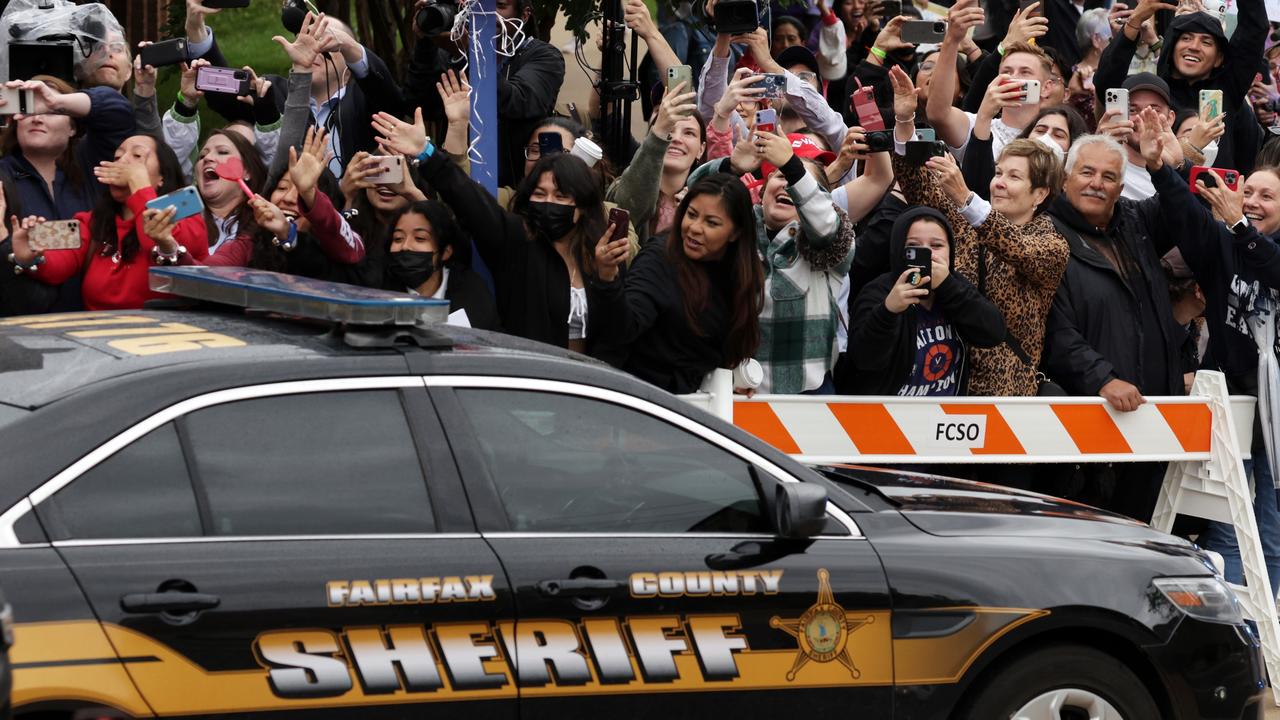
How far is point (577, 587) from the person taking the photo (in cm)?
459

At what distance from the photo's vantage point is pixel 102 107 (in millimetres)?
7691

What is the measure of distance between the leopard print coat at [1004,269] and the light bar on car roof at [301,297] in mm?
3811

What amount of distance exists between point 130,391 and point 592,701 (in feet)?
4.77

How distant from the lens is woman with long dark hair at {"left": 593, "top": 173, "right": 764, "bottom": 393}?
23.8 ft

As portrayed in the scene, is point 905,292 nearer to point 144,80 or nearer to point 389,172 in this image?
point 389,172

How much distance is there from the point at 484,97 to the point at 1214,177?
3.53 meters

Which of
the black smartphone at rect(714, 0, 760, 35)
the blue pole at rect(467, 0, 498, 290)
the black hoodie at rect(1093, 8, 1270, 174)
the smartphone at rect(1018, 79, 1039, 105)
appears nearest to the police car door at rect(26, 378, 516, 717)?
the blue pole at rect(467, 0, 498, 290)

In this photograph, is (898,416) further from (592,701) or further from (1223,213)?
(592,701)

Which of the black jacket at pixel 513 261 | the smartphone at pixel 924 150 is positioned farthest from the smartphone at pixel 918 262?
the black jacket at pixel 513 261

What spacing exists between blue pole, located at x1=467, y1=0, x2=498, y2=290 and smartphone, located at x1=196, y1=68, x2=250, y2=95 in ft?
3.41

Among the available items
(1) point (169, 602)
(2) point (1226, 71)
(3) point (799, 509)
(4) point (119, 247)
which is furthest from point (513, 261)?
(2) point (1226, 71)

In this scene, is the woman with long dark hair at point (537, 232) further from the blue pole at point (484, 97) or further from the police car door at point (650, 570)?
the police car door at point (650, 570)

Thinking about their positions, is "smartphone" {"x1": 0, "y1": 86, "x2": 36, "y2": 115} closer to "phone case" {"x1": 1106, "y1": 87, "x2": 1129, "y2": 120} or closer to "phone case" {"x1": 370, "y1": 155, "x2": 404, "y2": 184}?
"phone case" {"x1": 370, "y1": 155, "x2": 404, "y2": 184}

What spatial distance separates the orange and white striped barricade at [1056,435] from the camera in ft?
24.2
